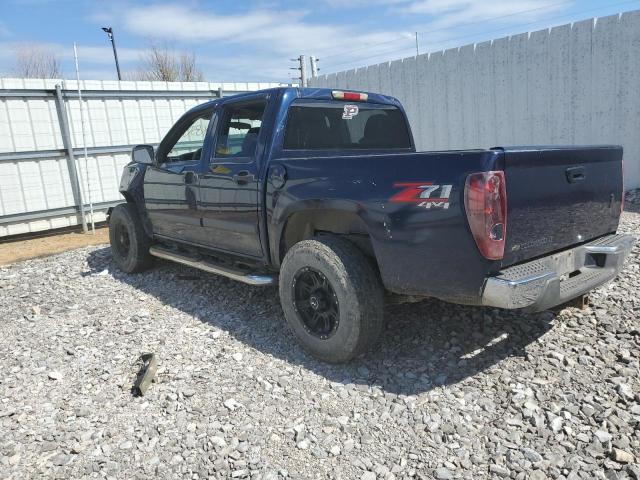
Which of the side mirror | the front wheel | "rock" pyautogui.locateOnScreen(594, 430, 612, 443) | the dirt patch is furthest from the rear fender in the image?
the dirt patch

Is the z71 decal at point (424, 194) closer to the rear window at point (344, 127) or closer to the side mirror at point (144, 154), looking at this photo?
the rear window at point (344, 127)

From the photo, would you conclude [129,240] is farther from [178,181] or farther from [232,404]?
[232,404]

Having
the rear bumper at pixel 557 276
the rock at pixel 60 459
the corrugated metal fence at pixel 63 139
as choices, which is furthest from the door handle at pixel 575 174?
the corrugated metal fence at pixel 63 139

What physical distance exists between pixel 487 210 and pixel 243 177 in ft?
6.70

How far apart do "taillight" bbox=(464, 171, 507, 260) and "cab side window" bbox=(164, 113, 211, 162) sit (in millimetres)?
2827

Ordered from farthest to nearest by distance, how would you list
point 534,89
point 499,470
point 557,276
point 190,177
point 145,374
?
point 534,89, point 190,177, point 145,374, point 557,276, point 499,470

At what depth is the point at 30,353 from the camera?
3.98 metres

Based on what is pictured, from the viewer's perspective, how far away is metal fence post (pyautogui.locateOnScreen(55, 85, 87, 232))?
869 centimetres

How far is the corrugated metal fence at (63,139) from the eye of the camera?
833 cm


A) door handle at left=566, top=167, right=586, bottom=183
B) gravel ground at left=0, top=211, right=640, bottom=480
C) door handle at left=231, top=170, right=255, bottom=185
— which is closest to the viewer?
gravel ground at left=0, top=211, right=640, bottom=480

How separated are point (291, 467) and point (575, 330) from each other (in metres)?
2.36

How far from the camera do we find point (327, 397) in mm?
3107

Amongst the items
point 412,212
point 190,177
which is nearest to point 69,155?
point 190,177

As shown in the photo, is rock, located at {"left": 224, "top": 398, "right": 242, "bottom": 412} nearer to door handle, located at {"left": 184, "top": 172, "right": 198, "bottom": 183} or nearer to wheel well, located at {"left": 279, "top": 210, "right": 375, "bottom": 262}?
wheel well, located at {"left": 279, "top": 210, "right": 375, "bottom": 262}
